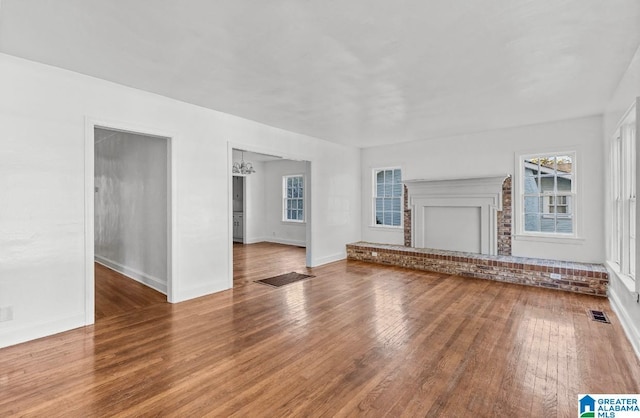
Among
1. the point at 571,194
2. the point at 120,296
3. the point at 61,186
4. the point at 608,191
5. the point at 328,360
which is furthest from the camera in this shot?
the point at 571,194

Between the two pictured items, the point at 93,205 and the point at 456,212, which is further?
the point at 456,212

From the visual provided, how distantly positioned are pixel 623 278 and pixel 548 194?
7.33 ft

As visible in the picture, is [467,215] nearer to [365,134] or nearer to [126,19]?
[365,134]

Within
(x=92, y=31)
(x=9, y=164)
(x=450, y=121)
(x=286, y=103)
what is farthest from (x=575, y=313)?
(x=9, y=164)

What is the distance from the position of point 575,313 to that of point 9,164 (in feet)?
19.8

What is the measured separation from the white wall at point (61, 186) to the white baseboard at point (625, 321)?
15.1 feet

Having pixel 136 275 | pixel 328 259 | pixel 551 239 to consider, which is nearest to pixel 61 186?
pixel 136 275

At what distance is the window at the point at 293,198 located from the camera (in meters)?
9.44

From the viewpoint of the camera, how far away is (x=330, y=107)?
14.5ft

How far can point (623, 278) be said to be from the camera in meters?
3.44

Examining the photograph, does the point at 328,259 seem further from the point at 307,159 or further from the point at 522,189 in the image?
the point at 522,189

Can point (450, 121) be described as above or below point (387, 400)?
above

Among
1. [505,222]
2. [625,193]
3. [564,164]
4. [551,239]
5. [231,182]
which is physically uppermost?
[564,164]

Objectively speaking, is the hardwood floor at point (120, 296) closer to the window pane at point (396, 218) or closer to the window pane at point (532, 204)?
the window pane at point (396, 218)
